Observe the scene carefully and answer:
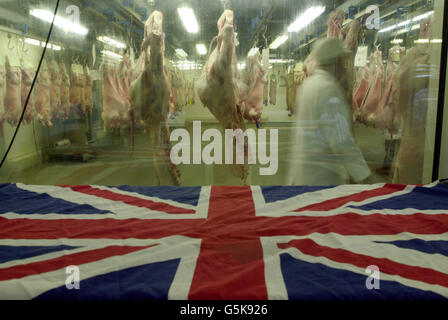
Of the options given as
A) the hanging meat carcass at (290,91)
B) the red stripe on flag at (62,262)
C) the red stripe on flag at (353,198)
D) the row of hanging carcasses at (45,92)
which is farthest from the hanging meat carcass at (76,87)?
the red stripe on flag at (353,198)

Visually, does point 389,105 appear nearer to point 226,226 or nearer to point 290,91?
point 290,91

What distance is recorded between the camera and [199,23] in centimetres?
231

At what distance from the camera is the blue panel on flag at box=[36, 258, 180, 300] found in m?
0.80

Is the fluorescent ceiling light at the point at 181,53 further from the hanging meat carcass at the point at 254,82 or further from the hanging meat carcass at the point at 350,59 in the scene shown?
the hanging meat carcass at the point at 350,59

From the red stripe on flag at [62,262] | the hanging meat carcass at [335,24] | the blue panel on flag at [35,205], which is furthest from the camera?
the hanging meat carcass at [335,24]

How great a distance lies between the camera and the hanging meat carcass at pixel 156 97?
229cm

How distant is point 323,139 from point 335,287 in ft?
5.56

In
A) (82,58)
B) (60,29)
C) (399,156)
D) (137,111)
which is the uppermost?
(60,29)

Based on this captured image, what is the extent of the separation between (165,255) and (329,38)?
6.23 feet

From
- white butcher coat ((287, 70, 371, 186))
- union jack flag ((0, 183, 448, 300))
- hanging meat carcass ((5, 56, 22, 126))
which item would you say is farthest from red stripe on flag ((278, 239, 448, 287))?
hanging meat carcass ((5, 56, 22, 126))

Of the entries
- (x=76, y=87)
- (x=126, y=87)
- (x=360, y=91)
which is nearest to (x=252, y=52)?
(x=360, y=91)
